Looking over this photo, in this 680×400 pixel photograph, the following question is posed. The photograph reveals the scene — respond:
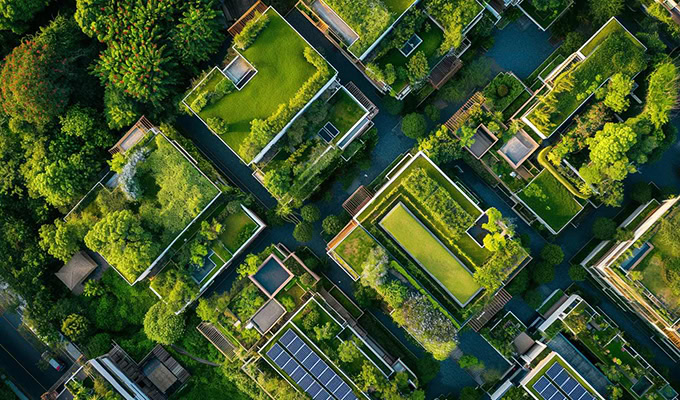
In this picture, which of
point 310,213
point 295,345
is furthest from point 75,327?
point 310,213

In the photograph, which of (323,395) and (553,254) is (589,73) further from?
(323,395)

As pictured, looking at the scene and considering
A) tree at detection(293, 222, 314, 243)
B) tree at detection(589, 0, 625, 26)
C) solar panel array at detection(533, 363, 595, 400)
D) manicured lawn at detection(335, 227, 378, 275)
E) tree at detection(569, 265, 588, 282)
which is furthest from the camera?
tree at detection(293, 222, 314, 243)

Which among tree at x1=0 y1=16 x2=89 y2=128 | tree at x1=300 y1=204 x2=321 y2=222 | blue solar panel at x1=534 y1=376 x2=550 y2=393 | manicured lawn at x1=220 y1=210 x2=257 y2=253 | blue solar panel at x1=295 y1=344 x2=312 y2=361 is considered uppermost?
tree at x1=0 y1=16 x2=89 y2=128

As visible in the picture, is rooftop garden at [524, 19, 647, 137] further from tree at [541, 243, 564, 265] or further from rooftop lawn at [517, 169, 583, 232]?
tree at [541, 243, 564, 265]

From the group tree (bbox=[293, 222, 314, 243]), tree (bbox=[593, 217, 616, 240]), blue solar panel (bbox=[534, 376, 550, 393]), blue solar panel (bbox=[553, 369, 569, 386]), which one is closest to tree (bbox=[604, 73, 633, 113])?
tree (bbox=[593, 217, 616, 240])

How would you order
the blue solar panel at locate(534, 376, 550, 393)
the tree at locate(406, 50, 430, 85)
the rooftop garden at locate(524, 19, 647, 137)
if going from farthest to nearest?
the tree at locate(406, 50, 430, 85)
the rooftop garden at locate(524, 19, 647, 137)
the blue solar panel at locate(534, 376, 550, 393)

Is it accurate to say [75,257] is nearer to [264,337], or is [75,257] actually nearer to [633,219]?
[264,337]

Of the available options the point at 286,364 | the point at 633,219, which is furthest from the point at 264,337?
the point at 633,219
